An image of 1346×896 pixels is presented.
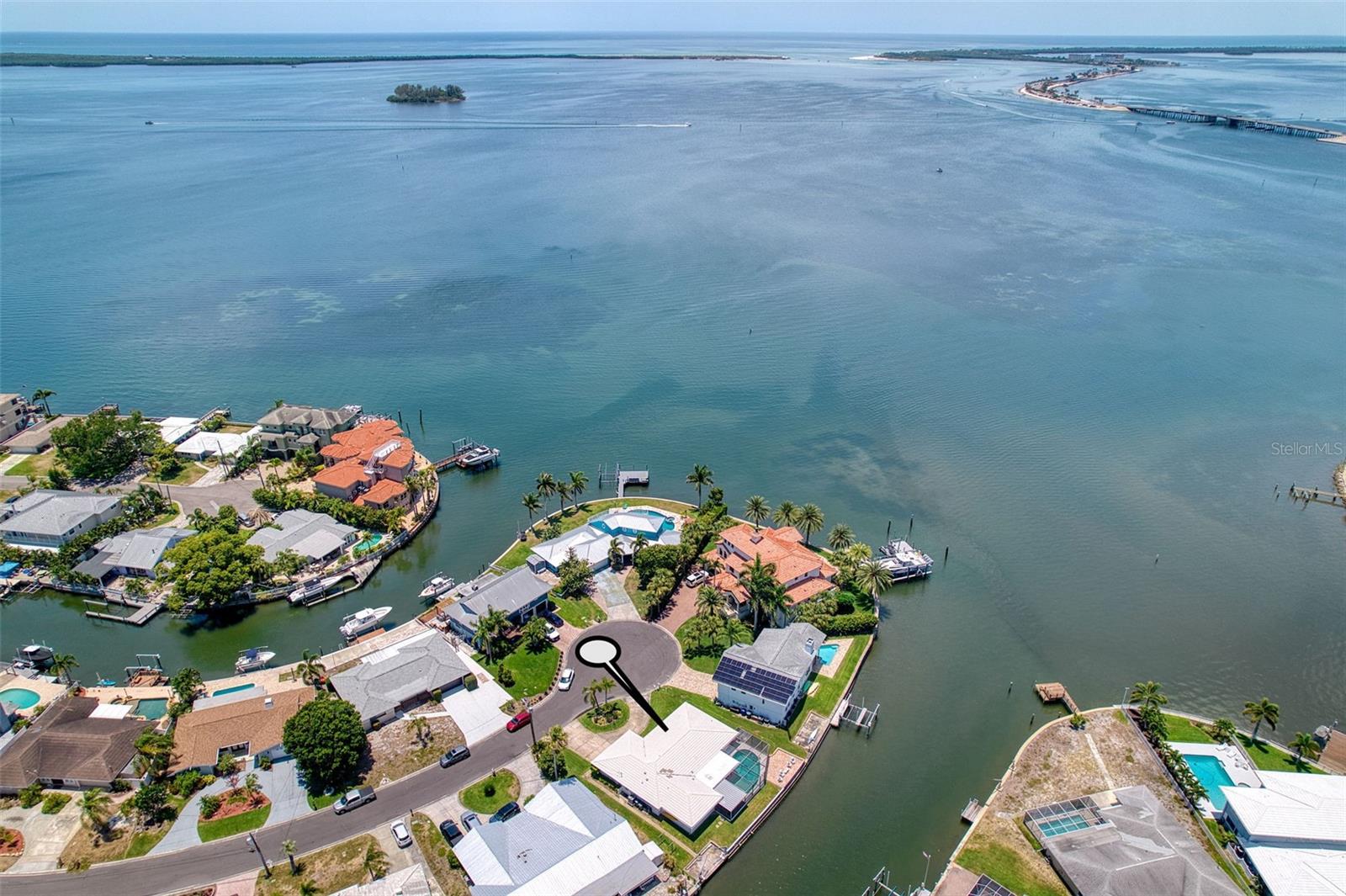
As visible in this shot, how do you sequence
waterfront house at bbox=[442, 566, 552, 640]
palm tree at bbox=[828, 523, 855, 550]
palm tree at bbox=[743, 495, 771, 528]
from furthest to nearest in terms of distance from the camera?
palm tree at bbox=[743, 495, 771, 528]
palm tree at bbox=[828, 523, 855, 550]
waterfront house at bbox=[442, 566, 552, 640]

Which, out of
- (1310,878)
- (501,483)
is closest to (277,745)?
(501,483)

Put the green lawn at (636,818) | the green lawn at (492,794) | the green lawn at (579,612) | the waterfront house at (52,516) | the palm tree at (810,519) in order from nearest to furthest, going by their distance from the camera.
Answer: the green lawn at (636,818) → the green lawn at (492,794) → the green lawn at (579,612) → the palm tree at (810,519) → the waterfront house at (52,516)

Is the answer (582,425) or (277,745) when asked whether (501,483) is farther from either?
(277,745)

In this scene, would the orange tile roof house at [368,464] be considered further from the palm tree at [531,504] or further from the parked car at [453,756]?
the parked car at [453,756]

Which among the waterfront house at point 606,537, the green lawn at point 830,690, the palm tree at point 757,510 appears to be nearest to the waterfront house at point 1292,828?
the green lawn at point 830,690

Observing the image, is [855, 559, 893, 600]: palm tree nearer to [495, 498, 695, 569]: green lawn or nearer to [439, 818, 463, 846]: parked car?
[495, 498, 695, 569]: green lawn

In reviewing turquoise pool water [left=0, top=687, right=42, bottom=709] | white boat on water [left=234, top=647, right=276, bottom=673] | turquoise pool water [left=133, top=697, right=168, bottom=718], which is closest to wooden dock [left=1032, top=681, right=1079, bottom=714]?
white boat on water [left=234, top=647, right=276, bottom=673]
